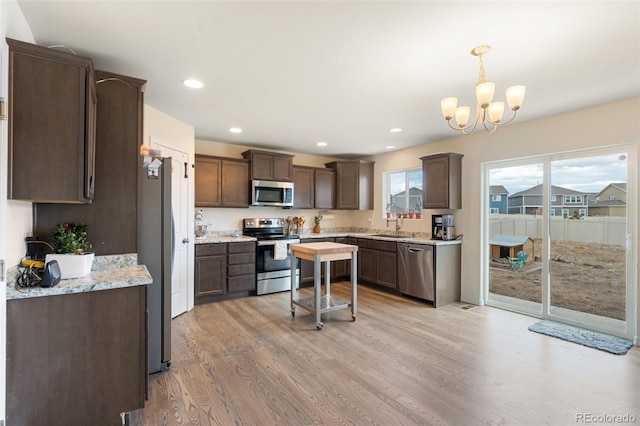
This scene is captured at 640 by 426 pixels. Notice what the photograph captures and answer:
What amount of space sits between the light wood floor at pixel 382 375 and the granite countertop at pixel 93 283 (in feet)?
2.92

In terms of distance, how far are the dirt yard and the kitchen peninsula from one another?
14.3 feet

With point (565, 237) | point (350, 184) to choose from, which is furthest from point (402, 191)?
point (565, 237)

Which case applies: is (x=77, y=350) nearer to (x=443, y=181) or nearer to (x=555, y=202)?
(x=443, y=181)

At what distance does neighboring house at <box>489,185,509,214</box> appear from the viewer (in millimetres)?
4305

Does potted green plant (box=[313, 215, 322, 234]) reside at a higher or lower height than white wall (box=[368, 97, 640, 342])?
lower

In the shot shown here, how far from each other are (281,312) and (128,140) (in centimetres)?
269

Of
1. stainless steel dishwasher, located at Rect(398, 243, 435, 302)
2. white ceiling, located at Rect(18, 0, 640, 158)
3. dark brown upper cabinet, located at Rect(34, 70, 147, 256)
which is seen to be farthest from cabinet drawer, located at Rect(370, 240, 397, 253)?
dark brown upper cabinet, located at Rect(34, 70, 147, 256)

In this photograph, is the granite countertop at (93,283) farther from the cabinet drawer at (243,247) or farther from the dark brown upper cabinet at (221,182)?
the dark brown upper cabinet at (221,182)

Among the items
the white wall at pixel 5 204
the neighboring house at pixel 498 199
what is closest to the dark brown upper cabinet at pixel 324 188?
the neighboring house at pixel 498 199

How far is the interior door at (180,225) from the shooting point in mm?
3812

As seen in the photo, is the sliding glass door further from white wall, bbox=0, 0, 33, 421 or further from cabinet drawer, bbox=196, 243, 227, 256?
white wall, bbox=0, 0, 33, 421

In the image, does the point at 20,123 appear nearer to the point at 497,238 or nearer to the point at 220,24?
the point at 220,24

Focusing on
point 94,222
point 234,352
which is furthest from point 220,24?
point 234,352

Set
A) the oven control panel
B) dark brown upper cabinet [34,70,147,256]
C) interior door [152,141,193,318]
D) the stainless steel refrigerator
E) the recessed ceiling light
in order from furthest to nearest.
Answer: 1. the oven control panel
2. interior door [152,141,193,318]
3. the recessed ceiling light
4. the stainless steel refrigerator
5. dark brown upper cabinet [34,70,147,256]
